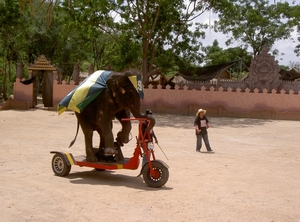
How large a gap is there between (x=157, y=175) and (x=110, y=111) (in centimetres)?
153

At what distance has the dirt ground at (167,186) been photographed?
605cm

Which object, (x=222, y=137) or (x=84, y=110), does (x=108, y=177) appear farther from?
(x=222, y=137)

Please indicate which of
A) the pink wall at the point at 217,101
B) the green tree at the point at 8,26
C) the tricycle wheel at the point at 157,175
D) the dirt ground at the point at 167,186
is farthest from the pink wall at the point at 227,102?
the tricycle wheel at the point at 157,175

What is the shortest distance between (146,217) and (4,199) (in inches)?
79.7

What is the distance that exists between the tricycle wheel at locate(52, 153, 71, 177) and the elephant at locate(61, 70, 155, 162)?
44 centimetres

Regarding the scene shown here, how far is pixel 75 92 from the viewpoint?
8.60 metres

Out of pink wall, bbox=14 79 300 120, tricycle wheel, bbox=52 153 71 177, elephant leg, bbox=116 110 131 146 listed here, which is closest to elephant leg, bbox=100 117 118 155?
elephant leg, bbox=116 110 131 146

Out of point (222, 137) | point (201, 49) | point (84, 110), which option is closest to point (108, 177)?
point (84, 110)

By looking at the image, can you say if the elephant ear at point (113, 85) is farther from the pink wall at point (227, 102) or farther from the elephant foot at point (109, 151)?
the pink wall at point (227, 102)

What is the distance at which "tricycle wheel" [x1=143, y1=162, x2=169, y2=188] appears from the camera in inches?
302

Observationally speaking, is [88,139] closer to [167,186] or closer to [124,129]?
[124,129]

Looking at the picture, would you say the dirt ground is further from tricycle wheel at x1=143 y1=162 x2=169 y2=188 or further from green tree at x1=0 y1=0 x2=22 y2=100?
green tree at x1=0 y1=0 x2=22 y2=100

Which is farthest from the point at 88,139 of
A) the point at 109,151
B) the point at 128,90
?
the point at 128,90

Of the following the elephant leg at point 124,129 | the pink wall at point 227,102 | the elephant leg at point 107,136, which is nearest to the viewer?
the elephant leg at point 107,136
